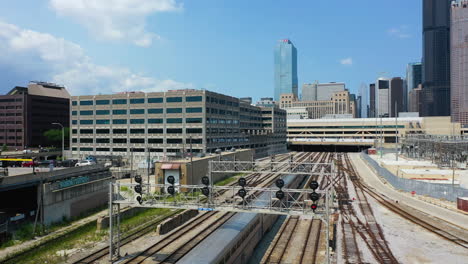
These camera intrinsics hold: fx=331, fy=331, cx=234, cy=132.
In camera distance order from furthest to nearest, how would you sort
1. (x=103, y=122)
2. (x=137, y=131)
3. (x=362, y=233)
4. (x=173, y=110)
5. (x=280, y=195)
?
(x=103, y=122) → (x=137, y=131) → (x=173, y=110) → (x=362, y=233) → (x=280, y=195)

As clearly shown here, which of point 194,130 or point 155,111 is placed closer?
point 194,130

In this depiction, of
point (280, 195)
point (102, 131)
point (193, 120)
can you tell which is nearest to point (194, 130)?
point (193, 120)

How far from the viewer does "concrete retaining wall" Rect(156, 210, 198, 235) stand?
33156 mm

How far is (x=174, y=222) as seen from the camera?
3559cm

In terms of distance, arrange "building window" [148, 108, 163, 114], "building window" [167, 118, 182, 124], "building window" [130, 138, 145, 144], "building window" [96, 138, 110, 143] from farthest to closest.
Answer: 1. "building window" [96, 138, 110, 143]
2. "building window" [130, 138, 145, 144]
3. "building window" [148, 108, 163, 114]
4. "building window" [167, 118, 182, 124]

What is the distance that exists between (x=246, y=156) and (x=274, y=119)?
5809cm

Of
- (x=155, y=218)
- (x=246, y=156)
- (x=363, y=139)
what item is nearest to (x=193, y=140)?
(x=246, y=156)

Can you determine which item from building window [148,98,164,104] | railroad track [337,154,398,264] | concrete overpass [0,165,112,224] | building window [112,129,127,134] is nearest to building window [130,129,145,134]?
building window [112,129,127,134]

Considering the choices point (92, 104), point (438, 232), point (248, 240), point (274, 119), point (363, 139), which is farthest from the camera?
point (363, 139)

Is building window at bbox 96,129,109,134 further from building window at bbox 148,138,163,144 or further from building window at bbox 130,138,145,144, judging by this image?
building window at bbox 148,138,163,144

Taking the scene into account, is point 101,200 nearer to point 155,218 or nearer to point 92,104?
point 155,218

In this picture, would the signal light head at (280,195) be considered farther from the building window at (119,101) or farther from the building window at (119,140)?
the building window at (119,101)

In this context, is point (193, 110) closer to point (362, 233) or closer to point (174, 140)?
point (174, 140)

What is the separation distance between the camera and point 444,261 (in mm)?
28234
